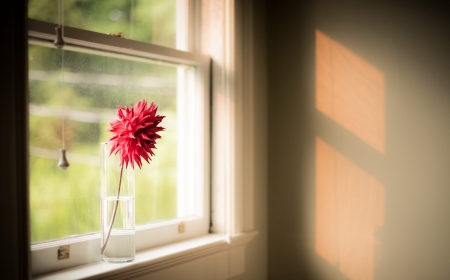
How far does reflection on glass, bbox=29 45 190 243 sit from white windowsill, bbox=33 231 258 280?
134 mm

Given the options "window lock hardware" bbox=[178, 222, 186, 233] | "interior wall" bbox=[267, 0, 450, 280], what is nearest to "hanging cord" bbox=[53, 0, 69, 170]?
"window lock hardware" bbox=[178, 222, 186, 233]

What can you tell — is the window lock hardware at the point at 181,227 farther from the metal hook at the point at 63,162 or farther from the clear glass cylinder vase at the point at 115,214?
the metal hook at the point at 63,162

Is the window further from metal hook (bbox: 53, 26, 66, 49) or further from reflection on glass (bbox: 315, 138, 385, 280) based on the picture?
reflection on glass (bbox: 315, 138, 385, 280)

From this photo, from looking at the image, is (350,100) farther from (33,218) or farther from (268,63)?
(33,218)

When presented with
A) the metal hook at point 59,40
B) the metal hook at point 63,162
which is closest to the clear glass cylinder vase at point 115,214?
the metal hook at point 63,162

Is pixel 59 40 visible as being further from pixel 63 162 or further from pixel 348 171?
pixel 348 171

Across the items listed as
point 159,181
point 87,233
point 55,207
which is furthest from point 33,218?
point 159,181

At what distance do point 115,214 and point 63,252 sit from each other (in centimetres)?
20

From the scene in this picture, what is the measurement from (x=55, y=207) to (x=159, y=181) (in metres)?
0.48

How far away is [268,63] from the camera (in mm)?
2189

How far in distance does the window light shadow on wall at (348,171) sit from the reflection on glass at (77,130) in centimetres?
75

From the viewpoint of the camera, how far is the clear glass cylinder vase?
147 centimetres

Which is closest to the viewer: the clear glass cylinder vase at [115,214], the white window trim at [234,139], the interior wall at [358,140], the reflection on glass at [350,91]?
the clear glass cylinder vase at [115,214]

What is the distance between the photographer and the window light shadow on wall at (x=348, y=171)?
1849mm
